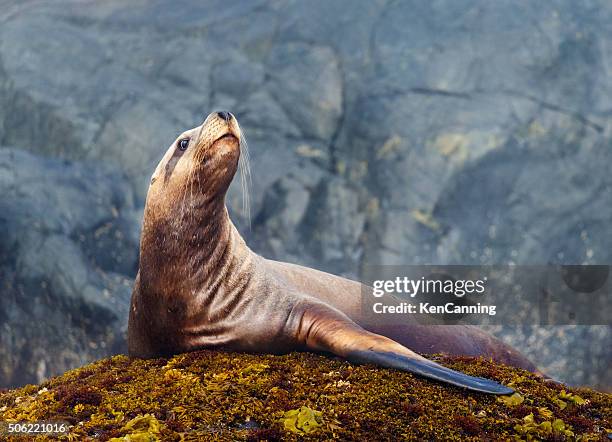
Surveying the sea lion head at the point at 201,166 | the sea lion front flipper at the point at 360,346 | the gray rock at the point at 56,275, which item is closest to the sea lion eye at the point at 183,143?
the sea lion head at the point at 201,166

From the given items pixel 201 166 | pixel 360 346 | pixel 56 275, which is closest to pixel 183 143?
pixel 201 166

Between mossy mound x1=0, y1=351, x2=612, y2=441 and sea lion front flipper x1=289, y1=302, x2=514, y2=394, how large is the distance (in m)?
0.07

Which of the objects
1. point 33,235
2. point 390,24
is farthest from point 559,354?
point 33,235

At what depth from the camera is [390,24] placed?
13.9 meters

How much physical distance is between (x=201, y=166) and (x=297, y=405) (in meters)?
1.89

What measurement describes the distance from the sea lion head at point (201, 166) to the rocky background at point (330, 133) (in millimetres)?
5881

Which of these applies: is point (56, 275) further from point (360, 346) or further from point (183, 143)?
point (360, 346)

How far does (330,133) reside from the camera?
43.5 ft

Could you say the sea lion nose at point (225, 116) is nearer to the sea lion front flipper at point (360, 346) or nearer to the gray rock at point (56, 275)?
the sea lion front flipper at point (360, 346)

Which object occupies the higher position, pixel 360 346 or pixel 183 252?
pixel 183 252

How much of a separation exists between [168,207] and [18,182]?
7.01 metres

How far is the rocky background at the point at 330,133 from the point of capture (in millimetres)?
11781

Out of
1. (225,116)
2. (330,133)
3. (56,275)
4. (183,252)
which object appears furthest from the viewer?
(330,133)

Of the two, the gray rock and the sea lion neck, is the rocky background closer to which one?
the gray rock
